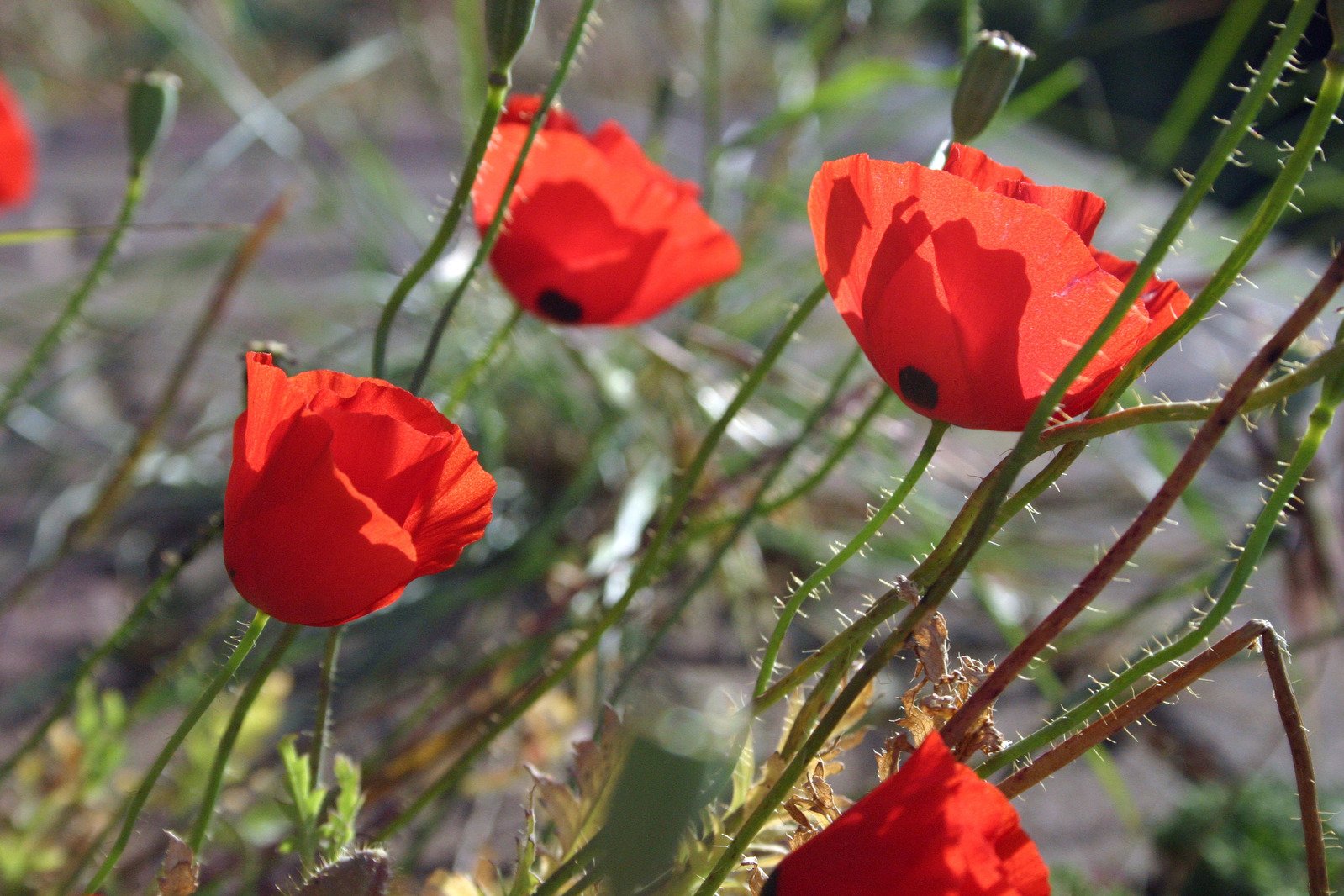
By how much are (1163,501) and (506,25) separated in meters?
0.14

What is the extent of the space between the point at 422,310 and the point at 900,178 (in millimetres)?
536

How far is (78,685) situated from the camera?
0.28 m

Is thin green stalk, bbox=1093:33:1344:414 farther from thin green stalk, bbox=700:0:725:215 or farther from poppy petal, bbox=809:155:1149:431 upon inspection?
thin green stalk, bbox=700:0:725:215

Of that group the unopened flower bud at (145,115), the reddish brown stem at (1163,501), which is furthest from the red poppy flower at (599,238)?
the reddish brown stem at (1163,501)

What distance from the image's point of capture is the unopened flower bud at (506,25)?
21cm

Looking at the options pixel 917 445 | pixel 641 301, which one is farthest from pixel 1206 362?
pixel 641 301

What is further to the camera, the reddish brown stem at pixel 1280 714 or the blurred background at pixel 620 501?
the blurred background at pixel 620 501

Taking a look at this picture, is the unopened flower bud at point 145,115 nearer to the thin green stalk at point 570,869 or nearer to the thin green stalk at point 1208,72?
the thin green stalk at point 570,869

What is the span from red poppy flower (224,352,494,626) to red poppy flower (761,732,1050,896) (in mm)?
88

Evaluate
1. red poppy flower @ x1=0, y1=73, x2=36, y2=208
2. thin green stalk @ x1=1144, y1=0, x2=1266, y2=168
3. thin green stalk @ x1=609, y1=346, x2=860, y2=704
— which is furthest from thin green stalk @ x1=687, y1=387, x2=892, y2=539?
red poppy flower @ x1=0, y1=73, x2=36, y2=208

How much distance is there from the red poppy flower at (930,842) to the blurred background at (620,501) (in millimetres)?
48

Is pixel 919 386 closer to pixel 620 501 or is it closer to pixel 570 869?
pixel 570 869

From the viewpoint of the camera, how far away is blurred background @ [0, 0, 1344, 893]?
0.48 metres

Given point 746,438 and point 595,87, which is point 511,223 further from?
point 595,87
